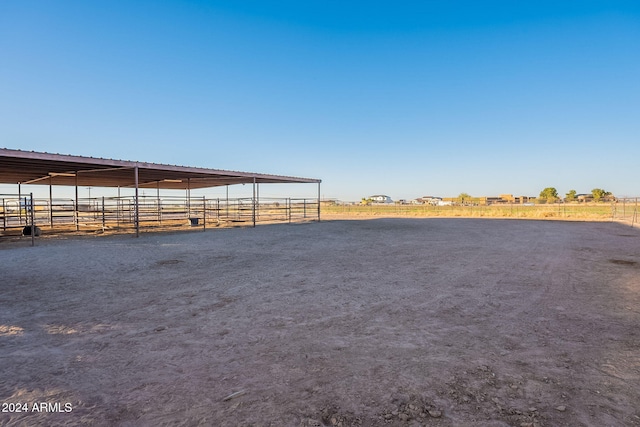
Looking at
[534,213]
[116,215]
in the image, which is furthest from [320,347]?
[534,213]

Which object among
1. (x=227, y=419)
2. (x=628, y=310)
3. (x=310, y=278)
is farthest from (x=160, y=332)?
(x=628, y=310)

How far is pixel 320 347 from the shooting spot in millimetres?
3188

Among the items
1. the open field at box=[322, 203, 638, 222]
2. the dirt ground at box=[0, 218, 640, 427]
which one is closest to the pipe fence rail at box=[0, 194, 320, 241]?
the dirt ground at box=[0, 218, 640, 427]

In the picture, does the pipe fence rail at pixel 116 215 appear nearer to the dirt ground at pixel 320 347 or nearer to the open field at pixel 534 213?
the dirt ground at pixel 320 347

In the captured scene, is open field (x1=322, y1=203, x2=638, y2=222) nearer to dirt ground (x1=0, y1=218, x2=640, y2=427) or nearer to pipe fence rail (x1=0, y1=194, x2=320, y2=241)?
pipe fence rail (x1=0, y1=194, x2=320, y2=241)

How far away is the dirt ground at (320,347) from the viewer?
7.32 ft

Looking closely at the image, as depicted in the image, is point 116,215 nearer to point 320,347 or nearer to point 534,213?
point 320,347

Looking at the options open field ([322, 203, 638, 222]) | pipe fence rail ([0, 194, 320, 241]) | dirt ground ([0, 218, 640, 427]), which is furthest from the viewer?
open field ([322, 203, 638, 222])

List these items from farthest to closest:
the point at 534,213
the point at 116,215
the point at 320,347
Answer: the point at 534,213 < the point at 116,215 < the point at 320,347

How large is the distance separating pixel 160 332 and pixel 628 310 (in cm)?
593

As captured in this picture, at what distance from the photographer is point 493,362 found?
9.48ft

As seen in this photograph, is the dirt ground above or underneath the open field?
underneath

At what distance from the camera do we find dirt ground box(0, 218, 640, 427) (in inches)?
87.8

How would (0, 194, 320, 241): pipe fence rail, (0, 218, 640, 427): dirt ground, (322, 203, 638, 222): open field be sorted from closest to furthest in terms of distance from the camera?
(0, 218, 640, 427): dirt ground < (0, 194, 320, 241): pipe fence rail < (322, 203, 638, 222): open field
